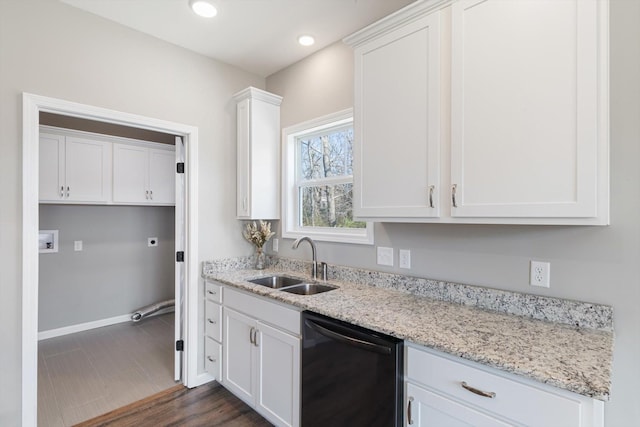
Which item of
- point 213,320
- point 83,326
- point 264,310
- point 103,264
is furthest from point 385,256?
point 83,326

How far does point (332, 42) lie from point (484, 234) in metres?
1.81

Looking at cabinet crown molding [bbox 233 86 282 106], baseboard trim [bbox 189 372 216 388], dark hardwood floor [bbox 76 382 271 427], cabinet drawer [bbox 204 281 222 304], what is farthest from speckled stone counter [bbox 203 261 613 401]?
cabinet crown molding [bbox 233 86 282 106]

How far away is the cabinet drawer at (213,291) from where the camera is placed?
8.36ft

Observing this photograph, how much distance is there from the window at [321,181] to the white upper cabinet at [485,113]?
1.91ft

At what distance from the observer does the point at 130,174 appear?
4.02 metres

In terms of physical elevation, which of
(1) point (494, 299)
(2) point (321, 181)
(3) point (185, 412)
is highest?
(2) point (321, 181)

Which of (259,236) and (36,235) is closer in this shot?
(36,235)

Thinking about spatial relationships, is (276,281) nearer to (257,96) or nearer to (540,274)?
(257,96)

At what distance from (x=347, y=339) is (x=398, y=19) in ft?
5.34

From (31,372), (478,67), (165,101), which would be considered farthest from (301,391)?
(165,101)

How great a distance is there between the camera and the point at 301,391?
184cm

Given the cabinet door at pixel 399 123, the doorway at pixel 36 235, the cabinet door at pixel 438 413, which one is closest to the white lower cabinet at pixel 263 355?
the doorway at pixel 36 235

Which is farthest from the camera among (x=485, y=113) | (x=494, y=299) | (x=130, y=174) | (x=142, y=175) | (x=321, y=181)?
(x=142, y=175)
